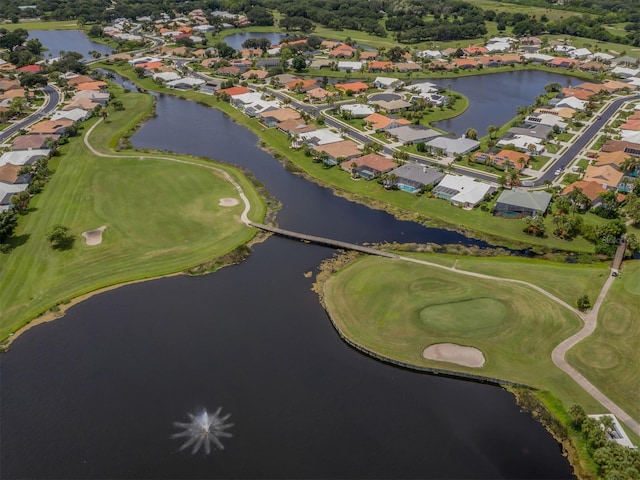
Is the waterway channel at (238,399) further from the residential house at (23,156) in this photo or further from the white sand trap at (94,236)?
the residential house at (23,156)

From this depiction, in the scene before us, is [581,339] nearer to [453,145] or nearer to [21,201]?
[453,145]

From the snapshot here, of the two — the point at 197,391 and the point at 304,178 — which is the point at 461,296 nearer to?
the point at 197,391

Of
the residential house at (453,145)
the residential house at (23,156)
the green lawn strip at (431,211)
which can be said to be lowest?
the green lawn strip at (431,211)

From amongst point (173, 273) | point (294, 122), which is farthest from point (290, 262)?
point (294, 122)

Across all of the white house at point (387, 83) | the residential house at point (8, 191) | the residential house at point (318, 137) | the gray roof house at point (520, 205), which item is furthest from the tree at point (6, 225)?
the white house at point (387, 83)

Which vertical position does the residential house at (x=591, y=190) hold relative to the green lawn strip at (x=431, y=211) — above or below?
above

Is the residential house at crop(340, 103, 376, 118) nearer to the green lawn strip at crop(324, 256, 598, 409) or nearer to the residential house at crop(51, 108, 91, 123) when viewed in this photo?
the residential house at crop(51, 108, 91, 123)
